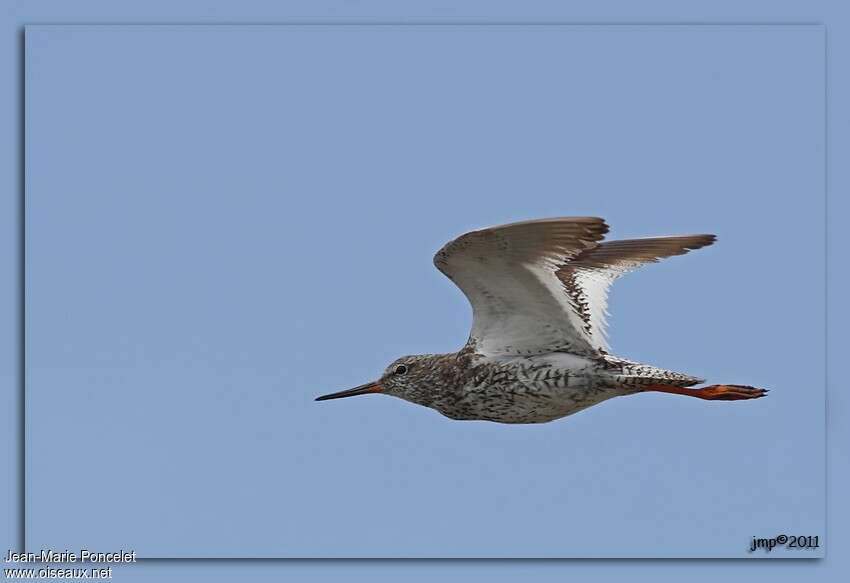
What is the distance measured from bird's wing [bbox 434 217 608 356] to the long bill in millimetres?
1185

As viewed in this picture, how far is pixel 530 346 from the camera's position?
33.1ft

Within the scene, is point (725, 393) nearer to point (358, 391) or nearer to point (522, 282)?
point (522, 282)

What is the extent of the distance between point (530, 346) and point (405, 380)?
1240mm

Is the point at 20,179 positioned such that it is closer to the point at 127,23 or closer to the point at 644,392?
the point at 127,23

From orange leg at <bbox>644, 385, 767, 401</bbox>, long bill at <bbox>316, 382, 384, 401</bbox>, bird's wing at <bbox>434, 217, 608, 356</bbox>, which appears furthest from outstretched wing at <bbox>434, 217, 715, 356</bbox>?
long bill at <bbox>316, 382, 384, 401</bbox>

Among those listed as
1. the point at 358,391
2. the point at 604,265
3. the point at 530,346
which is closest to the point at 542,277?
the point at 530,346

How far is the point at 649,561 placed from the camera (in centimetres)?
1012

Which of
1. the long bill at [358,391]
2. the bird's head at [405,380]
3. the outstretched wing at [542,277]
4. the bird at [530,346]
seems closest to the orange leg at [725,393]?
the bird at [530,346]

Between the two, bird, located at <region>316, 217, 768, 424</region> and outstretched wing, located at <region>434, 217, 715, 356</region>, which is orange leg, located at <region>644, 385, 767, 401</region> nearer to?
bird, located at <region>316, 217, 768, 424</region>

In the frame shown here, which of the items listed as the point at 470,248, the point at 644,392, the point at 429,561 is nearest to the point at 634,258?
the point at 644,392

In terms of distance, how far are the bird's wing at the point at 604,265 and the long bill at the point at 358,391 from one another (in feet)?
5.82

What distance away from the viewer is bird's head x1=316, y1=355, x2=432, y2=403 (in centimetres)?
1071

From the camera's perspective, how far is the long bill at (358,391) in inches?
439

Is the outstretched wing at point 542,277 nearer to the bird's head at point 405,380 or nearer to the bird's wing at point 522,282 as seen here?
the bird's wing at point 522,282
